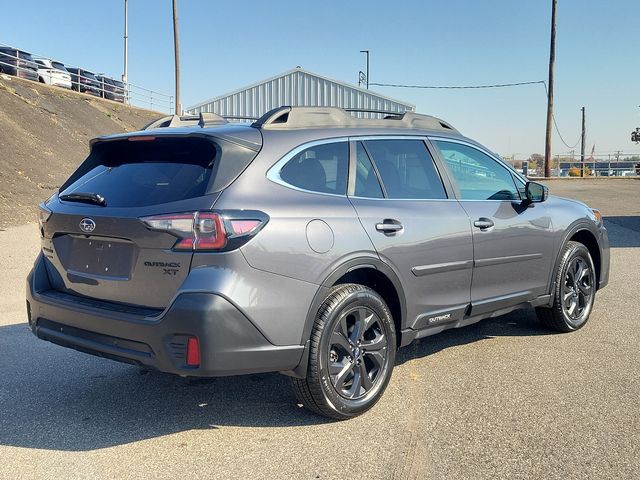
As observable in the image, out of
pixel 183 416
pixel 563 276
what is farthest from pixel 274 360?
pixel 563 276

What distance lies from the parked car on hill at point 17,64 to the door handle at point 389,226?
83.1 feet

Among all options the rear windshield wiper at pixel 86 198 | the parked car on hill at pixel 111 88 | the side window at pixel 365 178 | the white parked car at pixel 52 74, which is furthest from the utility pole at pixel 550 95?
the rear windshield wiper at pixel 86 198

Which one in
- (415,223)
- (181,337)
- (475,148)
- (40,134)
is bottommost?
(181,337)

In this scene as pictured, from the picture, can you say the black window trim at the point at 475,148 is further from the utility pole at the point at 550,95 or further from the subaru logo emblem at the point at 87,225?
the utility pole at the point at 550,95

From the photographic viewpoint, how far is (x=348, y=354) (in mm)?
3814

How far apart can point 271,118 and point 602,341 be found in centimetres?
349

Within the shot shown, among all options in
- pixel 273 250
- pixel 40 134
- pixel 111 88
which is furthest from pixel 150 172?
pixel 111 88

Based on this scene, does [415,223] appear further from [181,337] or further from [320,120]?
[181,337]

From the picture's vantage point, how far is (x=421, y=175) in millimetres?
4574

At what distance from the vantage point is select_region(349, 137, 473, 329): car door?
13.2 ft

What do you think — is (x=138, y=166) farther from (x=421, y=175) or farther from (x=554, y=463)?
(x=554, y=463)

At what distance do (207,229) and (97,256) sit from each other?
805 mm

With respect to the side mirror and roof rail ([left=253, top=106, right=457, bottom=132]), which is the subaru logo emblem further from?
the side mirror

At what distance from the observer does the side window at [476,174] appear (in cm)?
484
